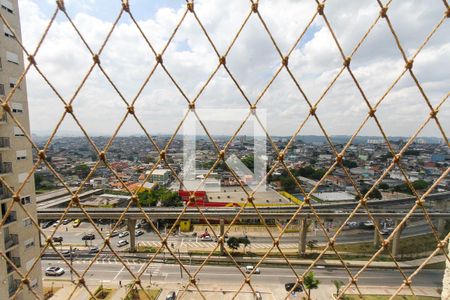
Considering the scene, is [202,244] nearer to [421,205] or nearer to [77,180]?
[421,205]

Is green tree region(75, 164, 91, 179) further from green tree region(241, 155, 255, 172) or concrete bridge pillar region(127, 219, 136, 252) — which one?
green tree region(241, 155, 255, 172)

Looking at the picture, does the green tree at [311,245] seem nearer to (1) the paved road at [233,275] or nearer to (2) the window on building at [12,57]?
(1) the paved road at [233,275]

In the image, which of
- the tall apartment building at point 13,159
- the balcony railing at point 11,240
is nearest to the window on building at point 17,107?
the tall apartment building at point 13,159

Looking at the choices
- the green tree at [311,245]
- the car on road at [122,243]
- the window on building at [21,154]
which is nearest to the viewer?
the window on building at [21,154]

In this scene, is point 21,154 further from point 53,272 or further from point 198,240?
point 198,240

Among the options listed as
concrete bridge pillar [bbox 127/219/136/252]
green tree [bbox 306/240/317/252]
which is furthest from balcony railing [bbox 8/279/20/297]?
green tree [bbox 306/240/317/252]

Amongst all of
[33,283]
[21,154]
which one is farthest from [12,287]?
[21,154]
